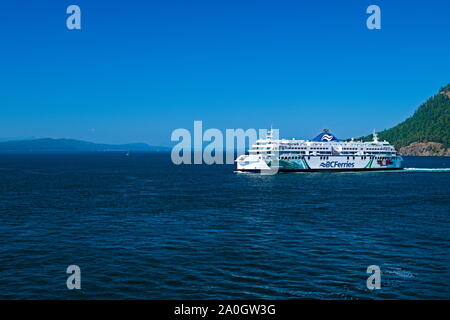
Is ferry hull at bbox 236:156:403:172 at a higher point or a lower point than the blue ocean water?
higher

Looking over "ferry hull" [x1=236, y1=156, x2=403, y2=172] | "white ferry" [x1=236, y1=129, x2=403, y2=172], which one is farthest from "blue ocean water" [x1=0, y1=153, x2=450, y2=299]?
"white ferry" [x1=236, y1=129, x2=403, y2=172]

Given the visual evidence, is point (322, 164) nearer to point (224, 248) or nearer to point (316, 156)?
point (316, 156)

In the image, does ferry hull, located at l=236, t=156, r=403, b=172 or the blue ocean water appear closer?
the blue ocean water

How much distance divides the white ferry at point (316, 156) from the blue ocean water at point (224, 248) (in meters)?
49.9

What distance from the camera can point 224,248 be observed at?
28625 mm

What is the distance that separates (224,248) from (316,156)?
276ft

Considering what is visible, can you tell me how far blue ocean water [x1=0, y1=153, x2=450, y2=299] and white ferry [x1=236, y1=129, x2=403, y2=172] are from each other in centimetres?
4992

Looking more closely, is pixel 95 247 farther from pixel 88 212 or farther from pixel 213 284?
pixel 88 212

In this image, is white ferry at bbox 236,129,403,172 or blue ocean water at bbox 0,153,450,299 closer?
blue ocean water at bbox 0,153,450,299

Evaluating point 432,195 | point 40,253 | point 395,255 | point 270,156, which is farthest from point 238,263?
point 270,156

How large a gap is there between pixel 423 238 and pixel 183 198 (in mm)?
32465

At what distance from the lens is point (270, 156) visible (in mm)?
104062

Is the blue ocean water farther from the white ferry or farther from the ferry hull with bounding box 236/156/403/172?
the white ferry

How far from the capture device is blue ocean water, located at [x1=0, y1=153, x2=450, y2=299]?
20.8 metres
